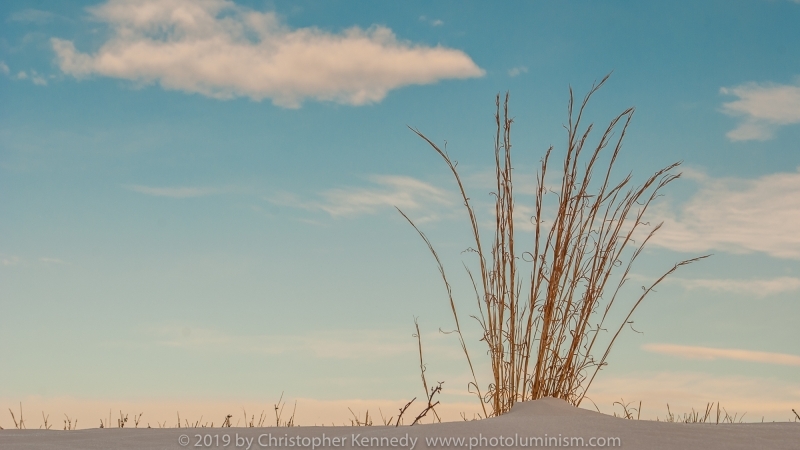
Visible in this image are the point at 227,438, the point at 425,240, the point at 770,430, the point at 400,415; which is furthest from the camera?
the point at 425,240

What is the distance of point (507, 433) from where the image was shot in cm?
222

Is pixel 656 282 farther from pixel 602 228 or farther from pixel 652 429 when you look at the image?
pixel 652 429

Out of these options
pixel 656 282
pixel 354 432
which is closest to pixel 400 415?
pixel 354 432

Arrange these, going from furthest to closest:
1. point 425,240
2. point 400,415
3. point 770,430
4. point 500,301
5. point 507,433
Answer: point 425,240, point 500,301, point 400,415, point 770,430, point 507,433

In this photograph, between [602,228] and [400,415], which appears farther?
[602,228]

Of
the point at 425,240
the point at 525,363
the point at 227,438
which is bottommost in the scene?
the point at 227,438

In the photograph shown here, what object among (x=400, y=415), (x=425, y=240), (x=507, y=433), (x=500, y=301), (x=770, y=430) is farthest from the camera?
(x=425, y=240)

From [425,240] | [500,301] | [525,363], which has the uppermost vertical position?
[425,240]

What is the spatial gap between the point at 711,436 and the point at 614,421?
295 millimetres

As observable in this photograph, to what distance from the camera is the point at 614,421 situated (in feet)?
7.92

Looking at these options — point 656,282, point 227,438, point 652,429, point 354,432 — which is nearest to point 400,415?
point 354,432

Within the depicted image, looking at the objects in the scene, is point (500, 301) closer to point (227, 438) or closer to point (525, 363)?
point (525, 363)

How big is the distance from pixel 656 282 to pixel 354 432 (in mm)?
1594

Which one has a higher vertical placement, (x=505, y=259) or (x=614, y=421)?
(x=505, y=259)
